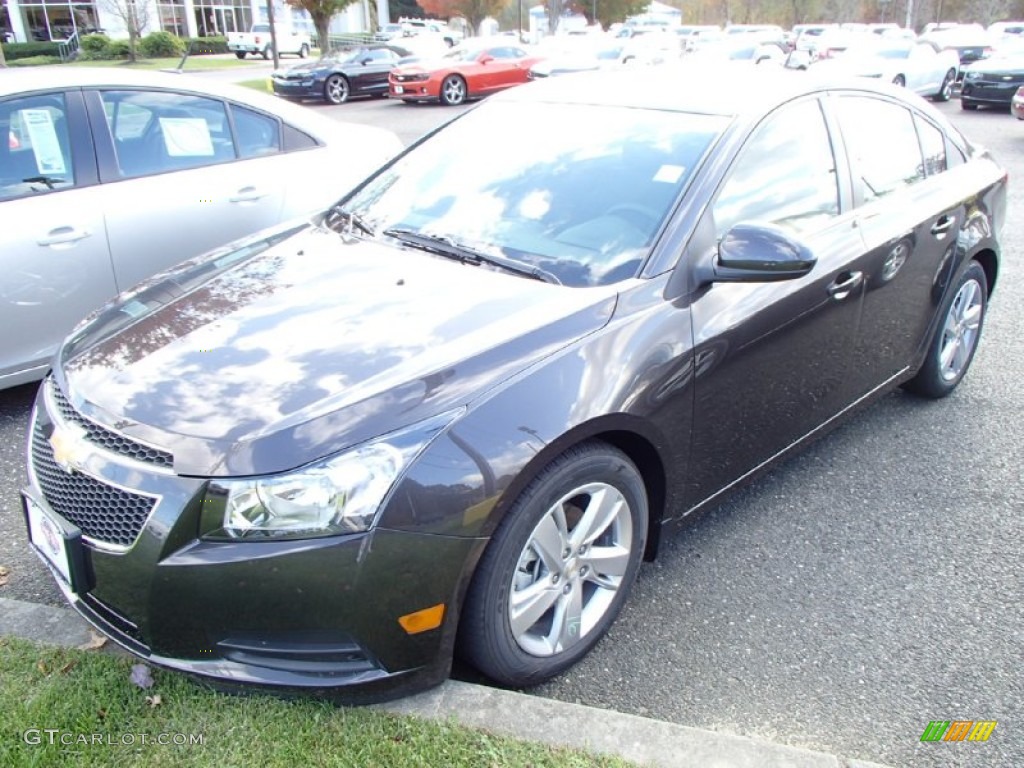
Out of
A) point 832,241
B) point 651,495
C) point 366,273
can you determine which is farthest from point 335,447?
point 832,241

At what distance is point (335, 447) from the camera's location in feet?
6.74

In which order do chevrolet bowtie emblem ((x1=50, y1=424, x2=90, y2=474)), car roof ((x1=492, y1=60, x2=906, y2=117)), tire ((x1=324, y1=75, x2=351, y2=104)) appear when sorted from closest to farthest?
1. chevrolet bowtie emblem ((x1=50, y1=424, x2=90, y2=474))
2. car roof ((x1=492, y1=60, x2=906, y2=117))
3. tire ((x1=324, y1=75, x2=351, y2=104))

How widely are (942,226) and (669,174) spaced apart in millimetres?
1647

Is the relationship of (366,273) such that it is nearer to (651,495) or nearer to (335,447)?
(335,447)

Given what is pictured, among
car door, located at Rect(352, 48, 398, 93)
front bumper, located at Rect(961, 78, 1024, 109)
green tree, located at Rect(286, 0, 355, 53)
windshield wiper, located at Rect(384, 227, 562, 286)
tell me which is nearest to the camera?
windshield wiper, located at Rect(384, 227, 562, 286)

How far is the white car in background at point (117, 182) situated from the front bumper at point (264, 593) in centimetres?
216

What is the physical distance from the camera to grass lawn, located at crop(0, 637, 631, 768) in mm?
2100

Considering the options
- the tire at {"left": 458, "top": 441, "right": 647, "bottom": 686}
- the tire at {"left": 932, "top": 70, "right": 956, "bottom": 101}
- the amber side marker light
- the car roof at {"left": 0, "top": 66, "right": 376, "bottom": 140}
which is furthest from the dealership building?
the amber side marker light

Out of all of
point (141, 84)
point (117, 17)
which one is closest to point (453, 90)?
point (141, 84)

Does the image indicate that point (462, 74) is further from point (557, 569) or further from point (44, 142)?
point (557, 569)

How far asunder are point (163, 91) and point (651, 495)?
3.45m

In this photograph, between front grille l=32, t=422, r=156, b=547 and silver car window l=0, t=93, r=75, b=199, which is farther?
silver car window l=0, t=93, r=75, b=199

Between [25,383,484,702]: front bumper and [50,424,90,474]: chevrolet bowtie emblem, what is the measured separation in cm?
6

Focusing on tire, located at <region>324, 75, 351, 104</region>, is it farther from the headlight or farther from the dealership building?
the headlight
